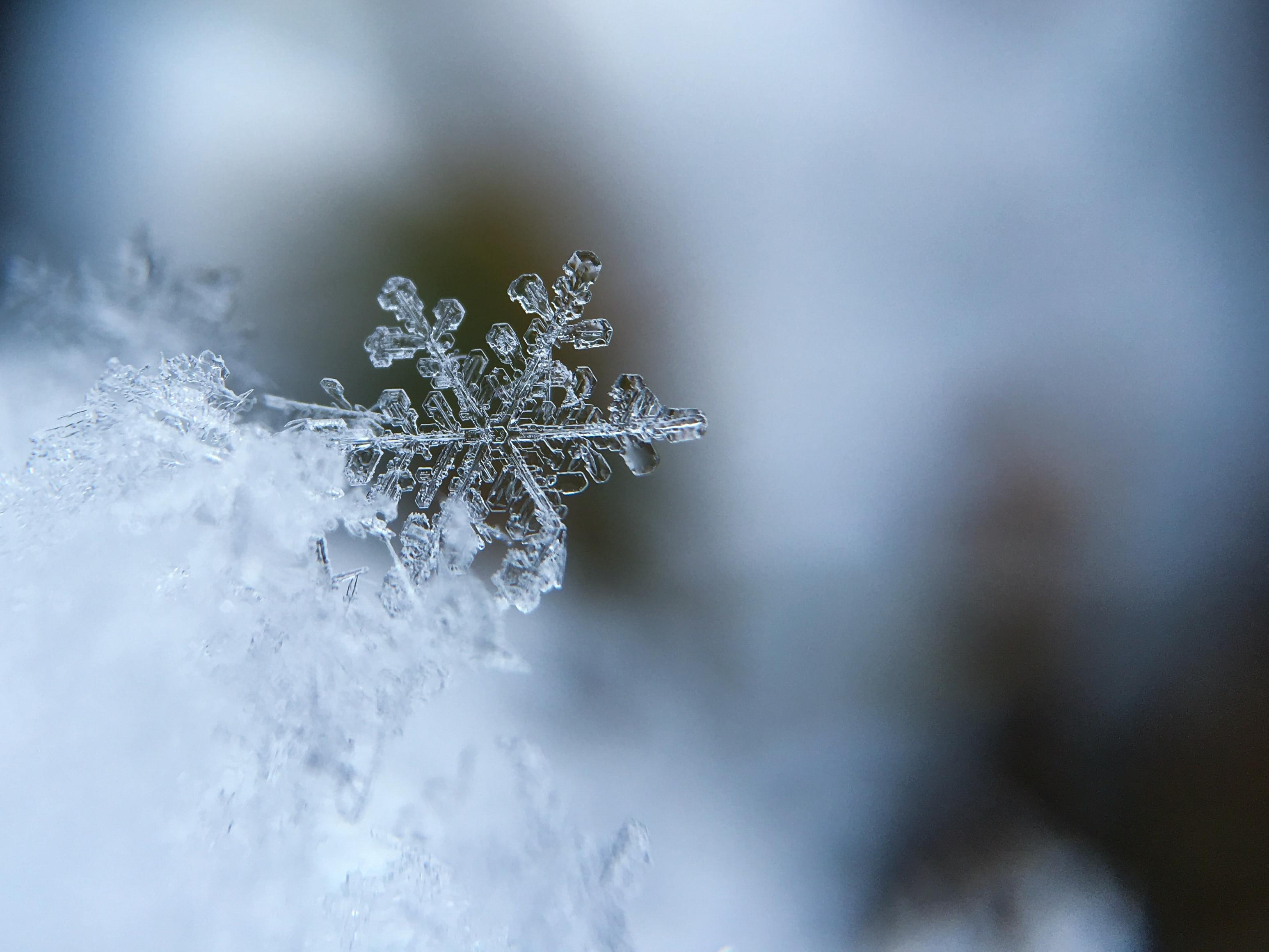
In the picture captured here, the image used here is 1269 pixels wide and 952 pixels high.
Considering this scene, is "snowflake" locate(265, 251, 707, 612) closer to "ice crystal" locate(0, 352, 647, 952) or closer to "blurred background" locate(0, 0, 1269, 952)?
"ice crystal" locate(0, 352, 647, 952)

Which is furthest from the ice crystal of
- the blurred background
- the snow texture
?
the blurred background

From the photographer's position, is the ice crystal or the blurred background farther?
the blurred background

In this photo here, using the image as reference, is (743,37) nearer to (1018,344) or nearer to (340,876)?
(1018,344)

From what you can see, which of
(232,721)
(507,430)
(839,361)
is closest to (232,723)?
(232,721)

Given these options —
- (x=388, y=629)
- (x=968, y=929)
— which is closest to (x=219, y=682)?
(x=388, y=629)

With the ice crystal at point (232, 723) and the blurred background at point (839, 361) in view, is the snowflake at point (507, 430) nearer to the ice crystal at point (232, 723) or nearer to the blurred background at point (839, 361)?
the ice crystal at point (232, 723)

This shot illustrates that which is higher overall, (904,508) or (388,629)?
(904,508)
